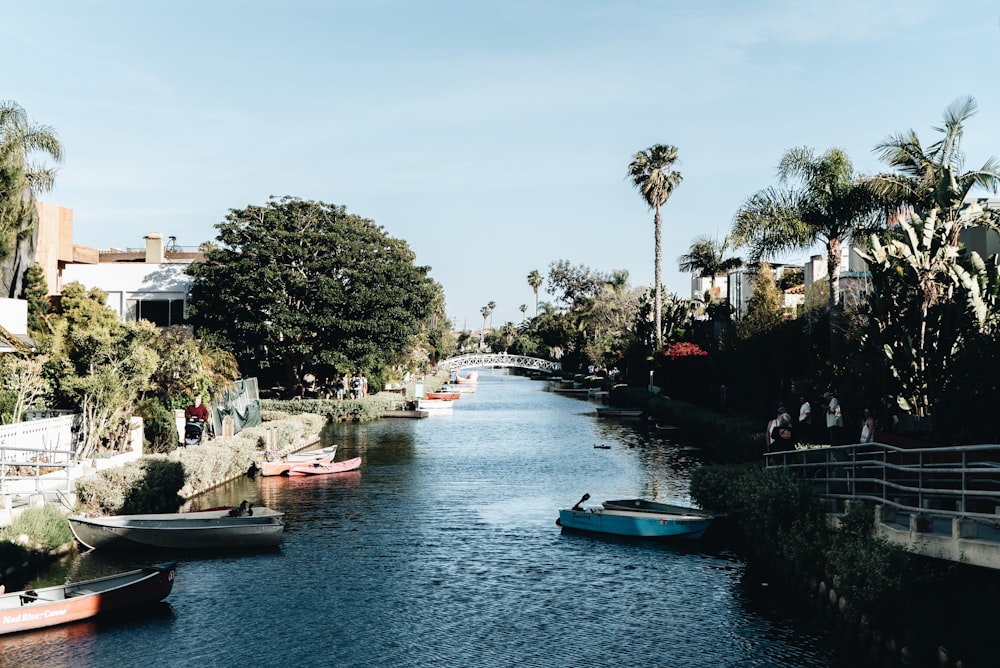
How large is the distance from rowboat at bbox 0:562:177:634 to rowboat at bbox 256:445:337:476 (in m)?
20.5

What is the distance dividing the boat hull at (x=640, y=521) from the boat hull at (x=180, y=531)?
29.7 ft

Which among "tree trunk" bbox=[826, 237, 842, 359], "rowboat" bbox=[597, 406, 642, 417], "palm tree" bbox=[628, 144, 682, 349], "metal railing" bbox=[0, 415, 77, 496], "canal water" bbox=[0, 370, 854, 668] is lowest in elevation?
"canal water" bbox=[0, 370, 854, 668]

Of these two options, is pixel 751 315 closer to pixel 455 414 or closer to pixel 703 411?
pixel 703 411

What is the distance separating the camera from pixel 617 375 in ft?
363

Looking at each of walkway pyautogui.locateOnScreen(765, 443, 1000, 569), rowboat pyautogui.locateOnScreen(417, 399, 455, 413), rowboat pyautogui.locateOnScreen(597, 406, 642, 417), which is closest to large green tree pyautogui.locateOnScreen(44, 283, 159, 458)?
walkway pyautogui.locateOnScreen(765, 443, 1000, 569)

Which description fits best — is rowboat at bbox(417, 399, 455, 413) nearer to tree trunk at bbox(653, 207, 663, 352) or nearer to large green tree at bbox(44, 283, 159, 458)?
tree trunk at bbox(653, 207, 663, 352)

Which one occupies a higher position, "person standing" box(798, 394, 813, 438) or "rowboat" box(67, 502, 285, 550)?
"person standing" box(798, 394, 813, 438)

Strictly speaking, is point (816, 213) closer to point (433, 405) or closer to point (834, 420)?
point (834, 420)

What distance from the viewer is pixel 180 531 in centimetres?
2570

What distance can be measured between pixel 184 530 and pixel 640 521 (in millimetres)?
12878

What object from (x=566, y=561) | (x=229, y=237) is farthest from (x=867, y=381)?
(x=229, y=237)

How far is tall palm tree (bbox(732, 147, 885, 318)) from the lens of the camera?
38219 millimetres

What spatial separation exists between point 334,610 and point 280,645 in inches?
103

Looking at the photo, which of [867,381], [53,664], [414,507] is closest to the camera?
[53,664]
